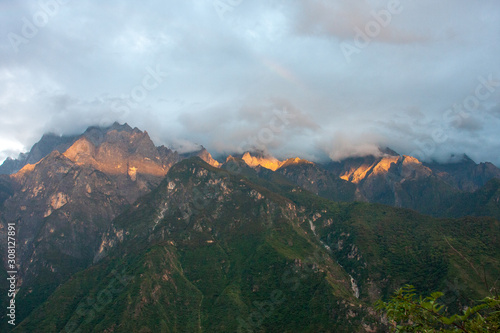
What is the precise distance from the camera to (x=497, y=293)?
19.5m

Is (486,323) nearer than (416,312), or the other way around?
(486,323)

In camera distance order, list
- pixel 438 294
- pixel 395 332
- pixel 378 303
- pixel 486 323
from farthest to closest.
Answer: pixel 378 303 → pixel 395 332 → pixel 486 323 → pixel 438 294

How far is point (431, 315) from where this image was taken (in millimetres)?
20625

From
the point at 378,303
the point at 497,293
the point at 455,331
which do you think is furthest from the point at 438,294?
the point at 378,303

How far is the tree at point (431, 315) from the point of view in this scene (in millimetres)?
18734

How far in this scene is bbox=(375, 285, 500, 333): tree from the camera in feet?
61.5

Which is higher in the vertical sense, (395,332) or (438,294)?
(438,294)

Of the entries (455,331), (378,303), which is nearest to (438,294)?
(455,331)

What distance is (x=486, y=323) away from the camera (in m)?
19.8

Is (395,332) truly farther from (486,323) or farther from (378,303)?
(486,323)

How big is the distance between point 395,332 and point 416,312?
1.79 m

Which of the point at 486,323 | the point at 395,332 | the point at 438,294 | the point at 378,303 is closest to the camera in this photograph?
the point at 438,294

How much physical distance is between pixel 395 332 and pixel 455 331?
3352 millimetres

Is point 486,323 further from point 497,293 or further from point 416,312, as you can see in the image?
point 416,312
